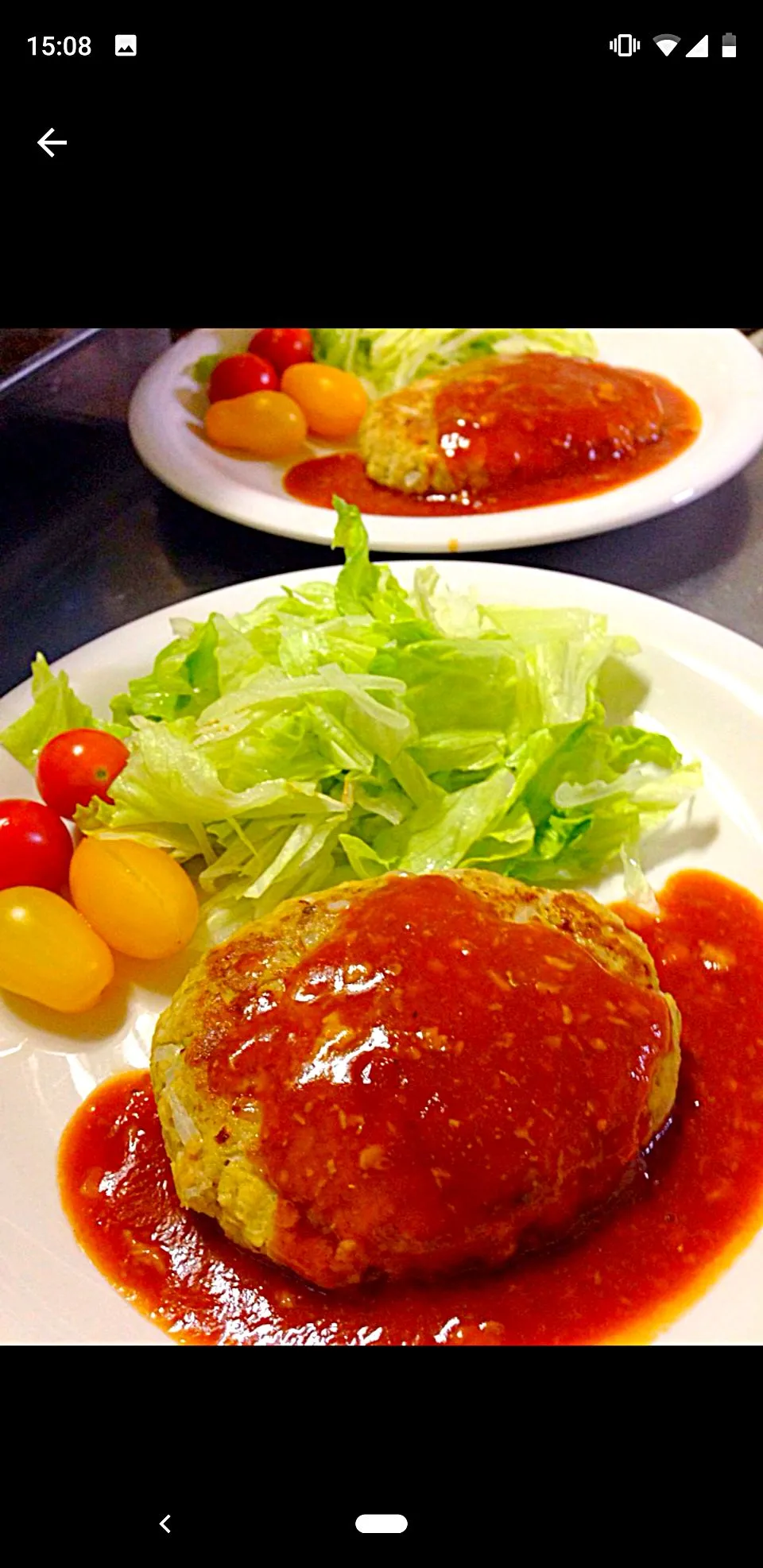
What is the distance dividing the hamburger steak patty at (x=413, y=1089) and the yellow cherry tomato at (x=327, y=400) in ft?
8.46

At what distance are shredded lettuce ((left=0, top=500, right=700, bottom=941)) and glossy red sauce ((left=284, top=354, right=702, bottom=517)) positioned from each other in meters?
1.10

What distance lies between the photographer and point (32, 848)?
7.86ft

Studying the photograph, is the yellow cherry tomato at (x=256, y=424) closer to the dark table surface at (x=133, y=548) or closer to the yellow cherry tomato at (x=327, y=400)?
the yellow cherry tomato at (x=327, y=400)

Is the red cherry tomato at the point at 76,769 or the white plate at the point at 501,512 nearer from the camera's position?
the red cherry tomato at the point at 76,769

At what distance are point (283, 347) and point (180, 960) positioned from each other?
9.81 feet

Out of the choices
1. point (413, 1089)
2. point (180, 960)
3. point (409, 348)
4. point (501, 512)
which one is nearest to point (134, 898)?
point (180, 960)

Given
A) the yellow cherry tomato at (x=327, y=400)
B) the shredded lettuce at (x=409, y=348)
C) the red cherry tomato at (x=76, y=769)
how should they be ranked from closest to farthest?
1. the red cherry tomato at (x=76, y=769)
2. the yellow cherry tomato at (x=327, y=400)
3. the shredded lettuce at (x=409, y=348)

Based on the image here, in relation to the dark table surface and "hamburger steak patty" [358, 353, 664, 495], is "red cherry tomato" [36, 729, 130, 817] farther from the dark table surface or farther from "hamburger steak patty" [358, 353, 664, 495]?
"hamburger steak patty" [358, 353, 664, 495]
